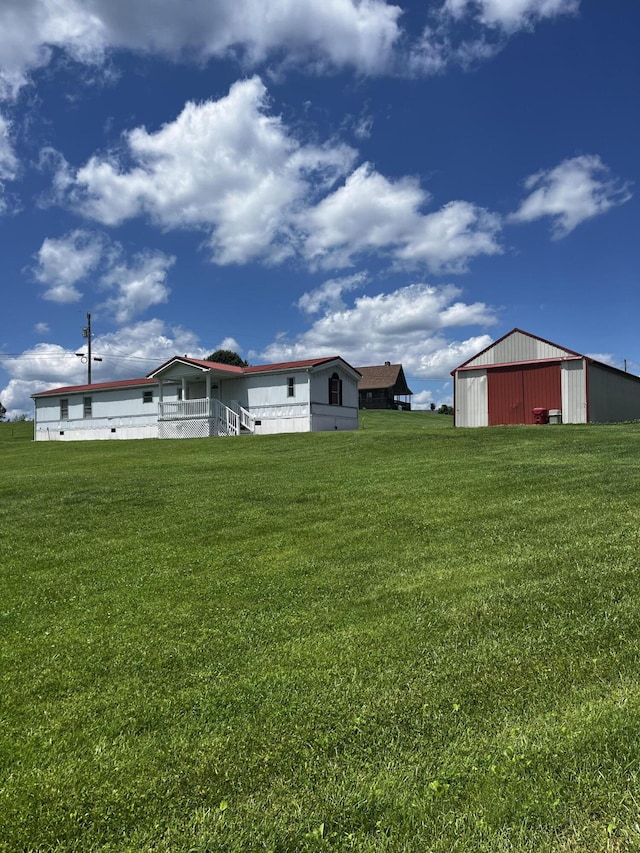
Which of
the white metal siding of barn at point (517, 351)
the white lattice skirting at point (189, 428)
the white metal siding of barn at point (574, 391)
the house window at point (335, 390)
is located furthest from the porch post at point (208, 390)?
the white metal siding of barn at point (574, 391)

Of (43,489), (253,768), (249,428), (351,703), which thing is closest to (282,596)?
(351,703)

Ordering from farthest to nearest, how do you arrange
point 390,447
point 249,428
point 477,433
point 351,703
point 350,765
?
point 249,428 → point 477,433 → point 390,447 → point 351,703 → point 350,765

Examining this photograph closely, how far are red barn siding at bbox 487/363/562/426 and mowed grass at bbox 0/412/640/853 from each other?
15841 millimetres

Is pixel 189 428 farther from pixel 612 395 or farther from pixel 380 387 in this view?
pixel 380 387

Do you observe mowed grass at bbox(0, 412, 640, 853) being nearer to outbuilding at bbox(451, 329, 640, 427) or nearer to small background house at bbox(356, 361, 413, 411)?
outbuilding at bbox(451, 329, 640, 427)

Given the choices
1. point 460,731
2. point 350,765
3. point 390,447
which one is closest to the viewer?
point 350,765

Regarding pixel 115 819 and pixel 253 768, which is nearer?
pixel 115 819

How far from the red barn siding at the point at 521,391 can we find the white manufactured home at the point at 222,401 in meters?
7.91

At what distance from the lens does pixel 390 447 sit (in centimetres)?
1477

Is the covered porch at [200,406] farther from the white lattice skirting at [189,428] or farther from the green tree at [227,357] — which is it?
the green tree at [227,357]

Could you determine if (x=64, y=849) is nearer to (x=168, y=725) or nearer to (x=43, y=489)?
Answer: (x=168, y=725)

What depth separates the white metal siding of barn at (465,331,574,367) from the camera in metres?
22.1

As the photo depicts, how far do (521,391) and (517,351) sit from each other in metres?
1.68

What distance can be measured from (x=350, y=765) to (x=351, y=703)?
479mm
